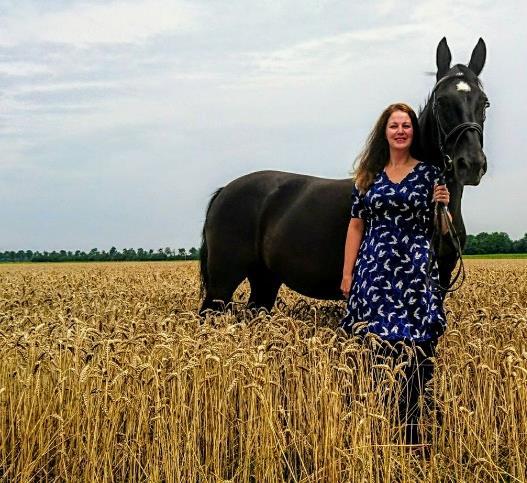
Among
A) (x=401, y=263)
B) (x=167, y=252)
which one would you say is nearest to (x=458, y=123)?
(x=401, y=263)

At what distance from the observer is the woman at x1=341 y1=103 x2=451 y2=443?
5043mm

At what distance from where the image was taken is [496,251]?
3514 inches

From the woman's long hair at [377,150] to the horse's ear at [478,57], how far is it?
58.5 inches

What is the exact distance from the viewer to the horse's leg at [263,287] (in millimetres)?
8453

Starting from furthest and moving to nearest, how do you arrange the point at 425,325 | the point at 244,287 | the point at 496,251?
1. the point at 496,251
2. the point at 244,287
3. the point at 425,325

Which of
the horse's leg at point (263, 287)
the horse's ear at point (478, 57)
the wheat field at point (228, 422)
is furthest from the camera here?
the horse's leg at point (263, 287)

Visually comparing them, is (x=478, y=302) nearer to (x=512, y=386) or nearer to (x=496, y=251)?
(x=512, y=386)

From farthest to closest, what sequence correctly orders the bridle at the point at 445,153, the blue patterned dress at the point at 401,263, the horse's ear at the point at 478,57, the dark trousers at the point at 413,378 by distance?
1. the horse's ear at the point at 478,57
2. the bridle at the point at 445,153
3. the blue patterned dress at the point at 401,263
4. the dark trousers at the point at 413,378

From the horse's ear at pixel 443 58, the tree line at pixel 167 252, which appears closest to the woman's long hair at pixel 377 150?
the horse's ear at pixel 443 58

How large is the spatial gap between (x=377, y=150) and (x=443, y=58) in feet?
4.96

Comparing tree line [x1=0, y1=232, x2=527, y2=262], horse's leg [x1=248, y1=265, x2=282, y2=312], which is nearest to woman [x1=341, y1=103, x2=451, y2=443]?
horse's leg [x1=248, y1=265, x2=282, y2=312]

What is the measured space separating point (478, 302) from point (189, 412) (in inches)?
253

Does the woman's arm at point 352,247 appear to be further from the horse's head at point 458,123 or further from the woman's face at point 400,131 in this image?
the horse's head at point 458,123

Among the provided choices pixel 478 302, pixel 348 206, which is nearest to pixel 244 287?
pixel 478 302
